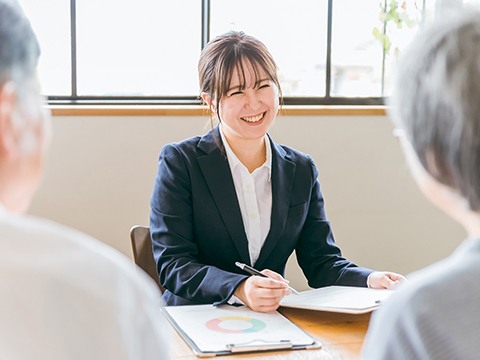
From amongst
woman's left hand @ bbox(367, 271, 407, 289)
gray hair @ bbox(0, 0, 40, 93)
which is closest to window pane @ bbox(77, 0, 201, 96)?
woman's left hand @ bbox(367, 271, 407, 289)

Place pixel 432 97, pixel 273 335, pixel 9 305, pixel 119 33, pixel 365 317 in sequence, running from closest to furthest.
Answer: pixel 9 305
pixel 432 97
pixel 273 335
pixel 365 317
pixel 119 33

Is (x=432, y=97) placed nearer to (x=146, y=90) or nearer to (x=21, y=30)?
(x=21, y=30)

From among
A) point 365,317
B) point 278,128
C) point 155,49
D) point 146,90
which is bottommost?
point 365,317

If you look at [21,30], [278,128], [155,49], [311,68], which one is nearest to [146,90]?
[155,49]

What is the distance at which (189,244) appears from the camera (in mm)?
1708

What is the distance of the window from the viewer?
10.2ft

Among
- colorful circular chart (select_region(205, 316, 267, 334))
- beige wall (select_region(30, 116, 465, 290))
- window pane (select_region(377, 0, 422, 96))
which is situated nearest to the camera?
colorful circular chart (select_region(205, 316, 267, 334))

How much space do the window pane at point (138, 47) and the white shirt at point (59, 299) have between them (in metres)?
2.76

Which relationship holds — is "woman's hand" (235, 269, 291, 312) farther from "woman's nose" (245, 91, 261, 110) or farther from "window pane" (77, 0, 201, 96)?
"window pane" (77, 0, 201, 96)

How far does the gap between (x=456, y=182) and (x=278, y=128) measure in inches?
102

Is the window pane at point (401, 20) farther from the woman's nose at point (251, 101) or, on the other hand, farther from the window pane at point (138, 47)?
the woman's nose at point (251, 101)

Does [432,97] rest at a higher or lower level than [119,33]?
lower

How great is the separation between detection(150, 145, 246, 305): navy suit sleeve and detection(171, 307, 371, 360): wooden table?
199 mm

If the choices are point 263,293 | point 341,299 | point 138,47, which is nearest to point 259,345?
point 263,293
